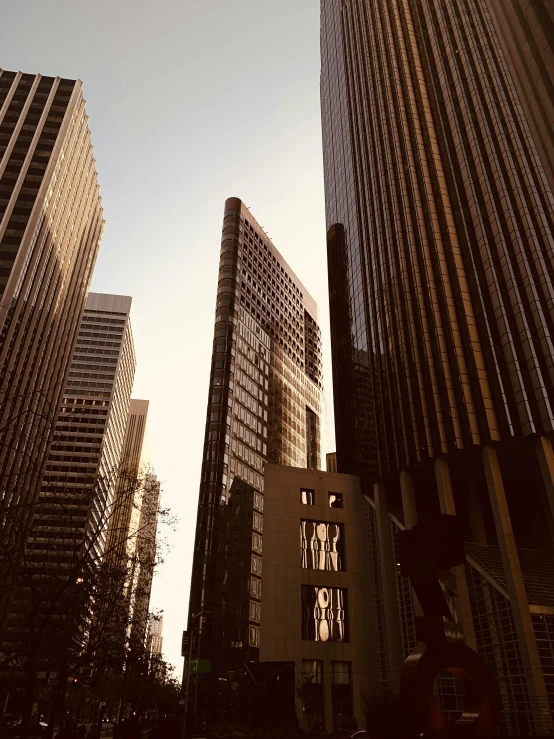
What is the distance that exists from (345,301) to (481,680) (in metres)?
63.5

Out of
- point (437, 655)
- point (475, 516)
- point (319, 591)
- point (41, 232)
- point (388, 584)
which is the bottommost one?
point (437, 655)

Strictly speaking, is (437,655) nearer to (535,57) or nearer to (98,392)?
(535,57)

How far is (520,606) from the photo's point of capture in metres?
41.8

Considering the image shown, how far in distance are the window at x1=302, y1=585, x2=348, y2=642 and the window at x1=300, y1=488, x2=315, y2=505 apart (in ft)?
30.3

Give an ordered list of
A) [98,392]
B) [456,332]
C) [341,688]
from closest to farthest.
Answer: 1. [456,332]
2. [341,688]
3. [98,392]

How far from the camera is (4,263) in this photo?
89.1 meters

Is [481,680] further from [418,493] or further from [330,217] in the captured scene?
[330,217]

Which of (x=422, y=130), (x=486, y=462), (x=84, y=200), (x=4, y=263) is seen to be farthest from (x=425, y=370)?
(x=84, y=200)

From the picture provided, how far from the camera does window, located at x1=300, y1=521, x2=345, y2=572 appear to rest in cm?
6078

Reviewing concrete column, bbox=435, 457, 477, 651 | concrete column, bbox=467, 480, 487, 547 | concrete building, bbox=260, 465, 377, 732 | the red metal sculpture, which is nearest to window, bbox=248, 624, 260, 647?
concrete building, bbox=260, 465, 377, 732

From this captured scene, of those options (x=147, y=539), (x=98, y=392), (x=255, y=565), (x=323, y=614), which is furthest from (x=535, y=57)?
(x=98, y=392)

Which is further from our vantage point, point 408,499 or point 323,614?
point 323,614

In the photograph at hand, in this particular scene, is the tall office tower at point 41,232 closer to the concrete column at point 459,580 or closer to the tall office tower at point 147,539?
the tall office tower at point 147,539

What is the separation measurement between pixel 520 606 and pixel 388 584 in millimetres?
14921
